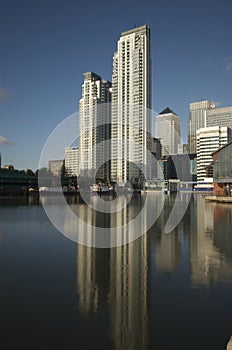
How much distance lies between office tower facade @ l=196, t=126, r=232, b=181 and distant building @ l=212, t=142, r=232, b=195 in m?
99.9

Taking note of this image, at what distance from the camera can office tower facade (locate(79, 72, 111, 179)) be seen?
16900 centimetres

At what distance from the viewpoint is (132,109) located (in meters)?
159

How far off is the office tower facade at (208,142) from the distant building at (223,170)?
99864mm

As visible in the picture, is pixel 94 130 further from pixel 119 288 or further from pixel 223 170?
pixel 119 288

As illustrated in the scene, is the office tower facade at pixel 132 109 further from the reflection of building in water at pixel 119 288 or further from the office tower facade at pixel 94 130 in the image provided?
the reflection of building in water at pixel 119 288

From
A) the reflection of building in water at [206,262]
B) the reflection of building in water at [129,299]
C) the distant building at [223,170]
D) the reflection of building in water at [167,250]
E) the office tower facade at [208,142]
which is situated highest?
the office tower facade at [208,142]

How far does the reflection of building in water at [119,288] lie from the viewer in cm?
653

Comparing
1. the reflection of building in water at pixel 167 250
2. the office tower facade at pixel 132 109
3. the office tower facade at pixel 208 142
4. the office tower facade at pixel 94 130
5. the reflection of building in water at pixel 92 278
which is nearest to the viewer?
the reflection of building in water at pixel 92 278

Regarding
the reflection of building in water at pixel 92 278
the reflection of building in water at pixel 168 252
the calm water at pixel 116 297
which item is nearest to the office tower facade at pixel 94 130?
the reflection of building in water at pixel 168 252

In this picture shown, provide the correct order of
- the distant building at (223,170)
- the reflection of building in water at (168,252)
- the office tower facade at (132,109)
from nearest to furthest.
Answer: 1. the reflection of building in water at (168,252)
2. the distant building at (223,170)
3. the office tower facade at (132,109)

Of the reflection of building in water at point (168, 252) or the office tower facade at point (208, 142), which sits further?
the office tower facade at point (208, 142)

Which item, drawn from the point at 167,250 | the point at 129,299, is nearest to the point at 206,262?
the point at 167,250

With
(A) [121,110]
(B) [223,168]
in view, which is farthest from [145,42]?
(B) [223,168]

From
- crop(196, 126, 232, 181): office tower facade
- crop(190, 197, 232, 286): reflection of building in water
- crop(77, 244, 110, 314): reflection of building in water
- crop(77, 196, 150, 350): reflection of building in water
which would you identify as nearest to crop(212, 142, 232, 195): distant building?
crop(190, 197, 232, 286): reflection of building in water
